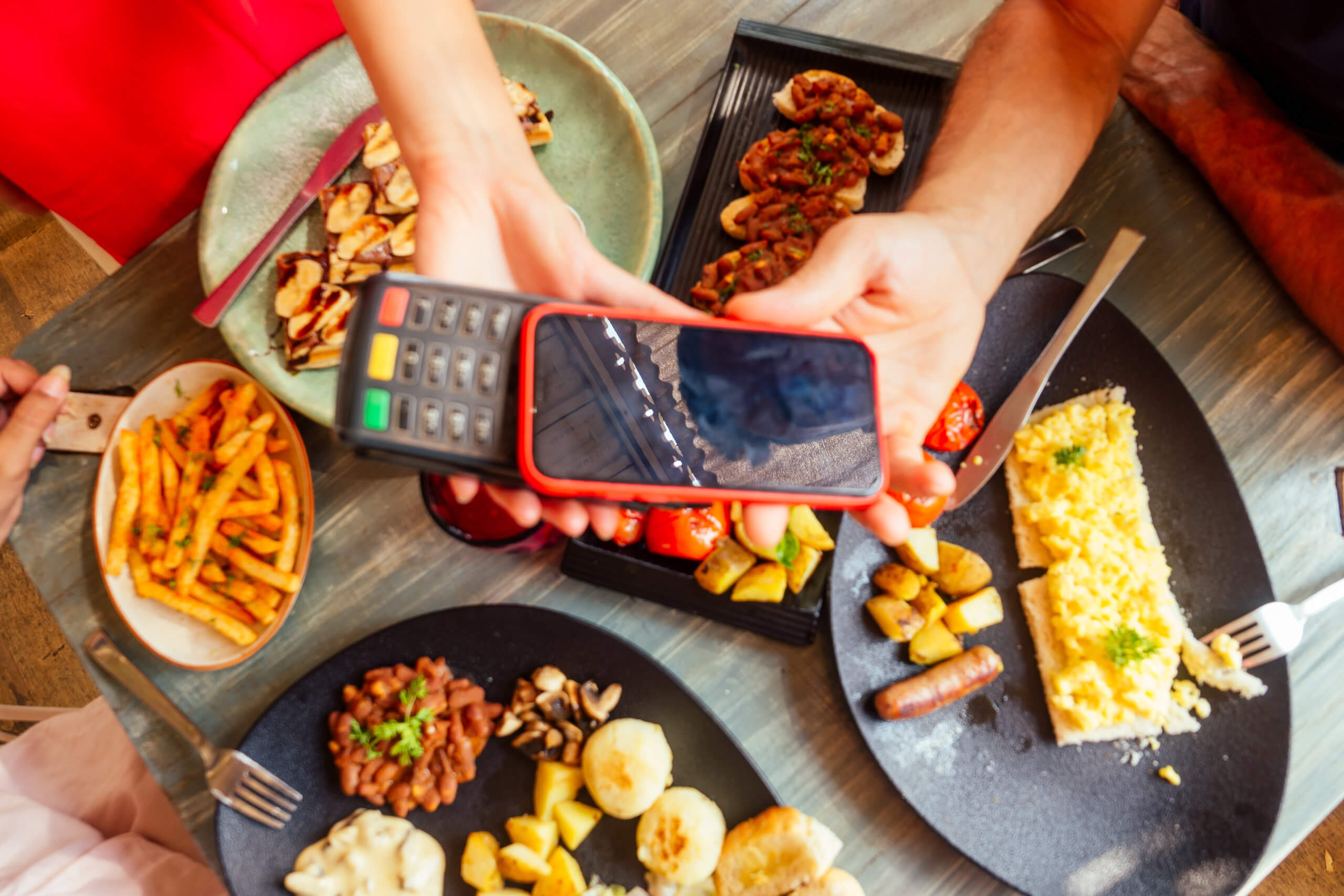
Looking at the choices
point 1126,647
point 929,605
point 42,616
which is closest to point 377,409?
point 929,605

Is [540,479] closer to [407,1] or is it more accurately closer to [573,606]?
[573,606]

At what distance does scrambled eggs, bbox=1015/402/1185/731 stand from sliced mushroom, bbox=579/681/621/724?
990 mm

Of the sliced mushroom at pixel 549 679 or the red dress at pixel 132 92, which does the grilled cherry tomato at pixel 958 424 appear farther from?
the red dress at pixel 132 92

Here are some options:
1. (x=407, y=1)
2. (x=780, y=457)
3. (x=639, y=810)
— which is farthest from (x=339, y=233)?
(x=639, y=810)

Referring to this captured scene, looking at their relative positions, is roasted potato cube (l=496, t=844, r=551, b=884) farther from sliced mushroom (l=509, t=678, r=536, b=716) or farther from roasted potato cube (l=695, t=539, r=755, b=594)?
roasted potato cube (l=695, t=539, r=755, b=594)

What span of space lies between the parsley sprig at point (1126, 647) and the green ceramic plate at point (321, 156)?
1.35 m

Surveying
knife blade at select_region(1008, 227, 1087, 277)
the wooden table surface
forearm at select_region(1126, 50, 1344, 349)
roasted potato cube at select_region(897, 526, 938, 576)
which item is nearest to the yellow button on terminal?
the wooden table surface

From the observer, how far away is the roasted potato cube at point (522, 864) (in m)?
1.58

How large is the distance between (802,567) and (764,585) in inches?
4.0

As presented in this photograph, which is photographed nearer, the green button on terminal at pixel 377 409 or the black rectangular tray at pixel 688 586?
the green button on terminal at pixel 377 409

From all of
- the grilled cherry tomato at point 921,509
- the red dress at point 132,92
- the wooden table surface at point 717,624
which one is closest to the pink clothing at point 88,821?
the wooden table surface at point 717,624

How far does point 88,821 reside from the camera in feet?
6.64

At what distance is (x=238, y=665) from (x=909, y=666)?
1561 mm

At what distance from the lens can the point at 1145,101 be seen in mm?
1948
